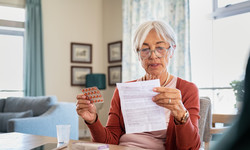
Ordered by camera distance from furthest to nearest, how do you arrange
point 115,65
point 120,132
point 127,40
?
1. point 115,65
2. point 127,40
3. point 120,132

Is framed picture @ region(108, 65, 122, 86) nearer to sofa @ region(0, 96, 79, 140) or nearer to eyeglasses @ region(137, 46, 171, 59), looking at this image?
sofa @ region(0, 96, 79, 140)

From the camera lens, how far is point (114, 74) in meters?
5.74

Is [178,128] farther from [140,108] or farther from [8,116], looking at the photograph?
[8,116]

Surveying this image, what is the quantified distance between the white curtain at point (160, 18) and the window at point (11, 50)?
190cm

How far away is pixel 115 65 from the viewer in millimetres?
5766

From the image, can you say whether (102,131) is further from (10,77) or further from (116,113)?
(10,77)

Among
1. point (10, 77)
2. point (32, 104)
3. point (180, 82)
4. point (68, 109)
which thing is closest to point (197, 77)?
point (68, 109)

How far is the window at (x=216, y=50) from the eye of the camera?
3812 mm

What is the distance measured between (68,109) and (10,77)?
6.54 ft

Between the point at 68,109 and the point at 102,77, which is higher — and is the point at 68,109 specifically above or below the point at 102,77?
below

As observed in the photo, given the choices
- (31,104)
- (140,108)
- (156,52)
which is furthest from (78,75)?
(140,108)

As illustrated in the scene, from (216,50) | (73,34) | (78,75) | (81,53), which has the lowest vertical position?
(78,75)

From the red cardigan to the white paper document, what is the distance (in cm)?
9

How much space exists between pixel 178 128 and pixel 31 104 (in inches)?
125
